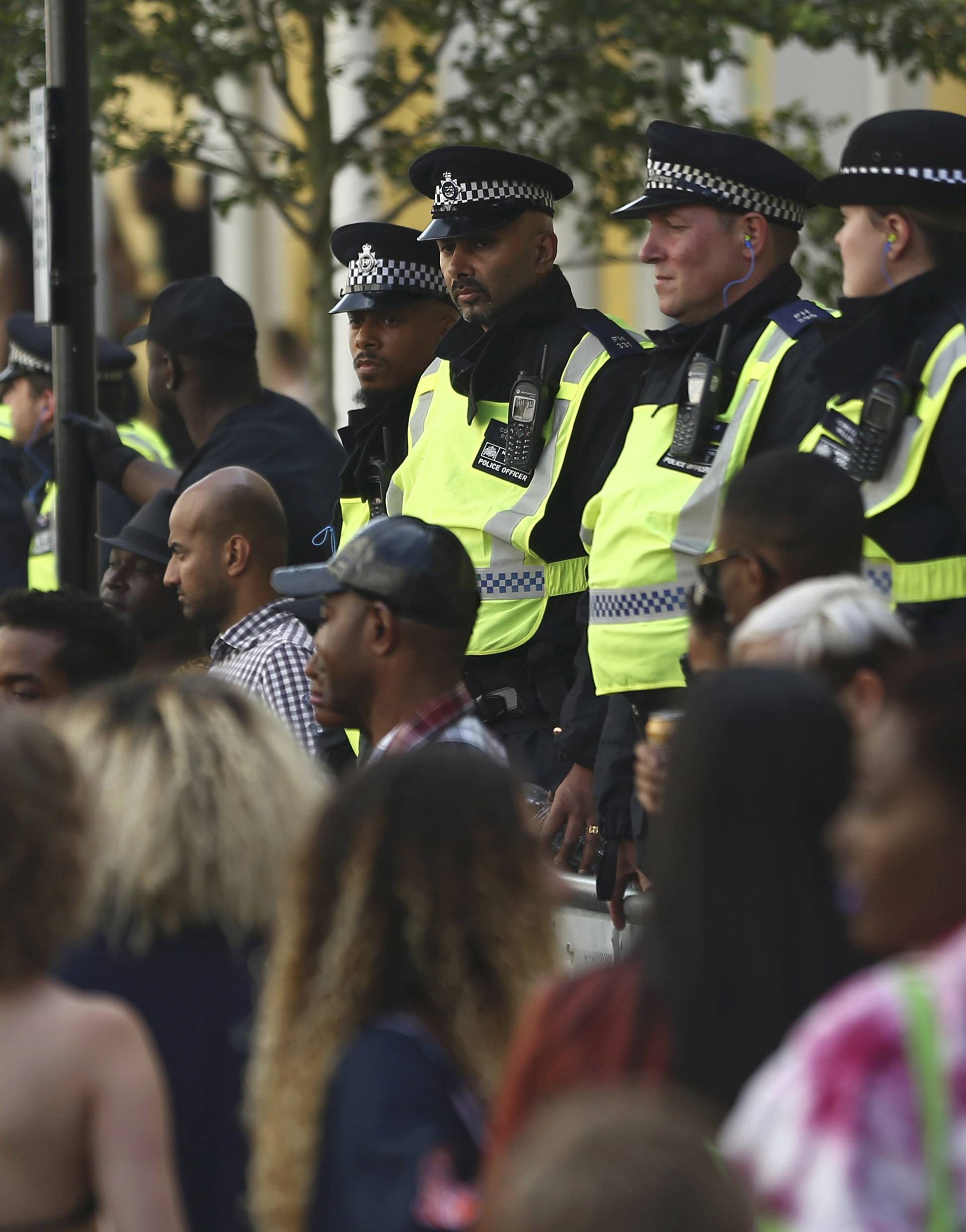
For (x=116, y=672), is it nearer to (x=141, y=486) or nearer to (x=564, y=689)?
(x=564, y=689)

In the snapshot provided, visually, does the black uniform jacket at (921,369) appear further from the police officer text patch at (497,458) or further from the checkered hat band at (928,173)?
the police officer text patch at (497,458)

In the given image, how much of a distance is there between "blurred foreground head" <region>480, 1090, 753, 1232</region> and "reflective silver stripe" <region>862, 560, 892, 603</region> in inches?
110

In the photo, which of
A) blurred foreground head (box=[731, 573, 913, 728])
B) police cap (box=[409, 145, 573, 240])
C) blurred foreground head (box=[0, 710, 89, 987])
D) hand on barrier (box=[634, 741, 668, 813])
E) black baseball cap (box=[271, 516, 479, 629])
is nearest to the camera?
blurred foreground head (box=[0, 710, 89, 987])

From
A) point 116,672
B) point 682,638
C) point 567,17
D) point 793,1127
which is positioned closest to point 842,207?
point 682,638

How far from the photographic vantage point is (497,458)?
5.41 meters

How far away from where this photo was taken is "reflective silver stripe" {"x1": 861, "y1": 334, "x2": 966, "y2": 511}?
171 inches

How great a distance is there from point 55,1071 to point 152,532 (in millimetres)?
3953

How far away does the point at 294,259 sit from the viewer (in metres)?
19.5

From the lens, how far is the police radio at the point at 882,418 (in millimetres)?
4340

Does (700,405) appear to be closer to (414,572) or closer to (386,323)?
(414,572)

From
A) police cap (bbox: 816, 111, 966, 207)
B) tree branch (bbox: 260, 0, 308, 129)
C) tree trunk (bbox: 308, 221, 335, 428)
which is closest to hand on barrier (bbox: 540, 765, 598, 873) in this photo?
police cap (bbox: 816, 111, 966, 207)

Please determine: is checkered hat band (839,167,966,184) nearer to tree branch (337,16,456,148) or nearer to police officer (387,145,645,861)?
police officer (387,145,645,861)

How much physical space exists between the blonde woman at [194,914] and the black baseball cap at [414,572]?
1.29 metres

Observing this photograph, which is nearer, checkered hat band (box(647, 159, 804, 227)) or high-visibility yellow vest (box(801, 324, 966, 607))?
high-visibility yellow vest (box(801, 324, 966, 607))
